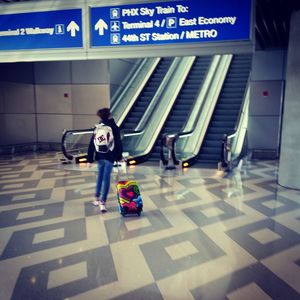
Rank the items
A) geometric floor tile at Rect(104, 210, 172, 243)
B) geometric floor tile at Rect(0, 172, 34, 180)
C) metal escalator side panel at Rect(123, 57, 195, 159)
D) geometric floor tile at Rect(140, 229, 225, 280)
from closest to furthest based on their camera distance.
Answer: geometric floor tile at Rect(140, 229, 225, 280), geometric floor tile at Rect(104, 210, 172, 243), geometric floor tile at Rect(0, 172, 34, 180), metal escalator side panel at Rect(123, 57, 195, 159)

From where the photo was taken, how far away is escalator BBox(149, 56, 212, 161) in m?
9.93

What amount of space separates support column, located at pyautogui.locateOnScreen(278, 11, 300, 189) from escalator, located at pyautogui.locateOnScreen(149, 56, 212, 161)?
386cm

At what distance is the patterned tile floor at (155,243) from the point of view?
8.99ft

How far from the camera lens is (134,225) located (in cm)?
420

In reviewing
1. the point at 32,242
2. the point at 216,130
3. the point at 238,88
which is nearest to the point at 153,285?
the point at 32,242

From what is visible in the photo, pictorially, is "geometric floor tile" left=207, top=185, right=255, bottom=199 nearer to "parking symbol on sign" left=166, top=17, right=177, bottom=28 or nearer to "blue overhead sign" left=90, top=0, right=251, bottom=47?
"blue overhead sign" left=90, top=0, right=251, bottom=47

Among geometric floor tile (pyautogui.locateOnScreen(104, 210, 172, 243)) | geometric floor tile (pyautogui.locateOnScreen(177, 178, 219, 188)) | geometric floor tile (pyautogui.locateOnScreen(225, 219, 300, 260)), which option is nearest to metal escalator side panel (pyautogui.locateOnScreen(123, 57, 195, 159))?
geometric floor tile (pyautogui.locateOnScreen(177, 178, 219, 188))

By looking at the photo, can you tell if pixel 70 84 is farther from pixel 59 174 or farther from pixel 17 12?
pixel 17 12

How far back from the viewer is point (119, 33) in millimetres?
4637

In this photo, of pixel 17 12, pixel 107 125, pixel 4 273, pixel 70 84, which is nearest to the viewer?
pixel 4 273

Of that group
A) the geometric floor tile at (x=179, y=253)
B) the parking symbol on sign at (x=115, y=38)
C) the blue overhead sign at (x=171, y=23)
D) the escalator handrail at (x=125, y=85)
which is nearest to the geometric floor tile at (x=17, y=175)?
the blue overhead sign at (x=171, y=23)

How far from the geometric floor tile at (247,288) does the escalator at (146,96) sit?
25.5 ft

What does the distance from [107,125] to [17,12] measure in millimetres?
2395

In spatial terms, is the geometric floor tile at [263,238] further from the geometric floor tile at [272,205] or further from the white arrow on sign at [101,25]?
the white arrow on sign at [101,25]
